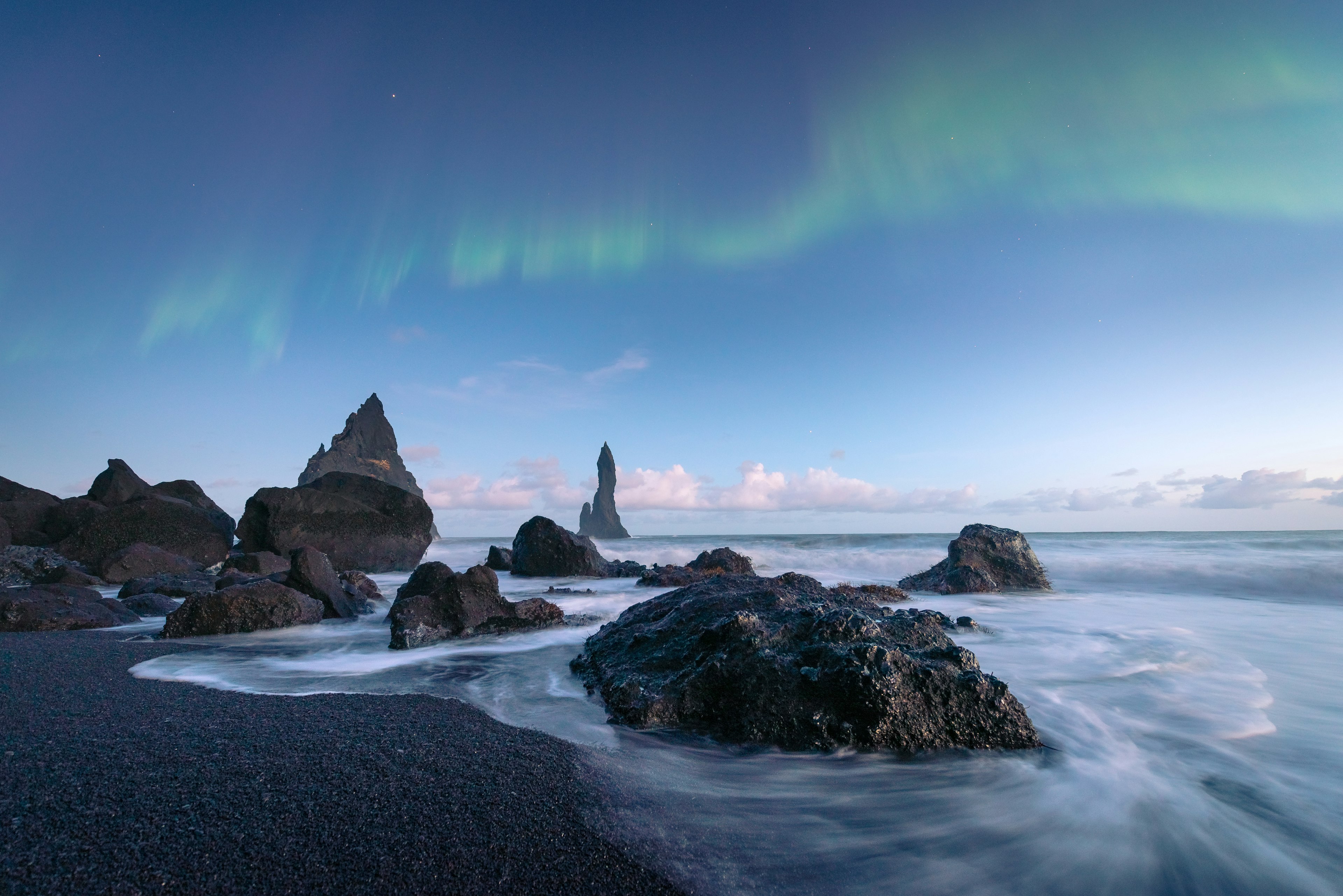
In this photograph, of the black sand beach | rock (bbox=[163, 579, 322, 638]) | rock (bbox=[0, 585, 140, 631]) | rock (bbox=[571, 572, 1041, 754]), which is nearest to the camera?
the black sand beach

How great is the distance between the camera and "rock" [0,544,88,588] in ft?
34.3

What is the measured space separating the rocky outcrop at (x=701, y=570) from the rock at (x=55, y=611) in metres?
8.16

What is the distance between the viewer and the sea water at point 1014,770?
7.56 feet

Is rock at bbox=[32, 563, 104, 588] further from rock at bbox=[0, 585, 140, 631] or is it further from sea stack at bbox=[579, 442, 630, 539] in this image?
sea stack at bbox=[579, 442, 630, 539]

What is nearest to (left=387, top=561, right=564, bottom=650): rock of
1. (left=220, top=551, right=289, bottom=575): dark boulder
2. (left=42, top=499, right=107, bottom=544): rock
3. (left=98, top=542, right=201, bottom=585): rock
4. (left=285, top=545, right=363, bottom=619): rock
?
(left=285, top=545, right=363, bottom=619): rock

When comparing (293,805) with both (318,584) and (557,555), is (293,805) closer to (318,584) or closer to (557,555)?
(318,584)

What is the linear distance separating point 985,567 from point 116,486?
2032 cm

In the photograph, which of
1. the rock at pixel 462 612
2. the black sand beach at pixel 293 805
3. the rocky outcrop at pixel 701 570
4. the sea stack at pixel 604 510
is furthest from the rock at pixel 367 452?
the black sand beach at pixel 293 805

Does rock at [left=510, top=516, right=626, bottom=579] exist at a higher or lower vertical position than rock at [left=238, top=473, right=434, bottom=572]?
lower

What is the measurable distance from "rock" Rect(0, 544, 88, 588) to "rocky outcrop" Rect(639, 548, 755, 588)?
10724 mm

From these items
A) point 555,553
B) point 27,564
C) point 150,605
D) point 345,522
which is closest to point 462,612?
point 150,605

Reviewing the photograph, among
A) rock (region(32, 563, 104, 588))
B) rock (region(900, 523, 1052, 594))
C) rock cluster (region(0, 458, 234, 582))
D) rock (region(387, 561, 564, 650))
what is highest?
rock cluster (region(0, 458, 234, 582))

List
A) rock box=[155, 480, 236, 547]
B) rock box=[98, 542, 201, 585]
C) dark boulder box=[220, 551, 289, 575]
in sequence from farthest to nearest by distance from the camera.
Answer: rock box=[155, 480, 236, 547]
rock box=[98, 542, 201, 585]
dark boulder box=[220, 551, 289, 575]

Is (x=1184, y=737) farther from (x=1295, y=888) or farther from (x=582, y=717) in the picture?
(x=582, y=717)
